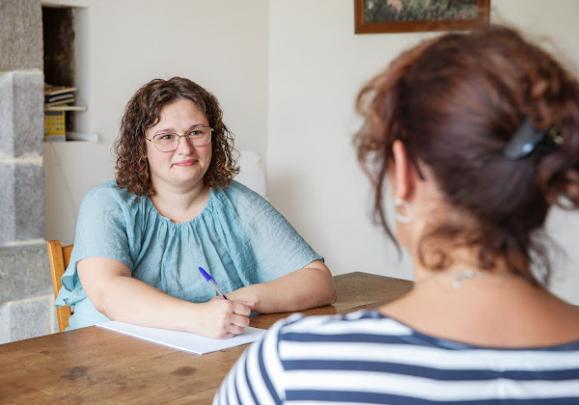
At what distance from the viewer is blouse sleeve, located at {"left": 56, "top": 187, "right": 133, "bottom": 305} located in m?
2.15

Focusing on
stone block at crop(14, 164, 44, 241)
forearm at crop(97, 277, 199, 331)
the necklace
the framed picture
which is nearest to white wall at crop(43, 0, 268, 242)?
stone block at crop(14, 164, 44, 241)

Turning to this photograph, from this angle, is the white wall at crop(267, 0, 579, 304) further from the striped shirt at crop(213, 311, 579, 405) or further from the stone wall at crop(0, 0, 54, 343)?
the striped shirt at crop(213, 311, 579, 405)

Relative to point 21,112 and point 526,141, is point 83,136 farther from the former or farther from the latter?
point 526,141

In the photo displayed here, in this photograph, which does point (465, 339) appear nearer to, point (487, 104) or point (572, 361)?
point (572, 361)

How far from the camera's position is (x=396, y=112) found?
0.89m

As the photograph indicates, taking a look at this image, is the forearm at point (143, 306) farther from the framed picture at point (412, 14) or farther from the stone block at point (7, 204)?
the framed picture at point (412, 14)

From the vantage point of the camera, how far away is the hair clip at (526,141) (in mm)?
815

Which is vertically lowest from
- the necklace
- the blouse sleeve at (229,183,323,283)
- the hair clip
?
the blouse sleeve at (229,183,323,283)

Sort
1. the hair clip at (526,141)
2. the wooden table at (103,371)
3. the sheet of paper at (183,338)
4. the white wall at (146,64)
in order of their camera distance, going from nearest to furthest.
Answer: the hair clip at (526,141) → the wooden table at (103,371) → the sheet of paper at (183,338) → the white wall at (146,64)

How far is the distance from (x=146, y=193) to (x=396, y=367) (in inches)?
61.0

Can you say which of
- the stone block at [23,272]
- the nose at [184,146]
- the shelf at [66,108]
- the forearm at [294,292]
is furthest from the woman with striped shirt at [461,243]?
the shelf at [66,108]

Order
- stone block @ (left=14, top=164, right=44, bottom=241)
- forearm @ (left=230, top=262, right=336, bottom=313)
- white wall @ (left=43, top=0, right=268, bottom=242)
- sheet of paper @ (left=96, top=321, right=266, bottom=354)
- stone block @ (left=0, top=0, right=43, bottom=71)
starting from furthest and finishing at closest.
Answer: white wall @ (left=43, top=0, right=268, bottom=242)
stone block @ (left=14, top=164, right=44, bottom=241)
stone block @ (left=0, top=0, right=43, bottom=71)
forearm @ (left=230, top=262, right=336, bottom=313)
sheet of paper @ (left=96, top=321, right=266, bottom=354)

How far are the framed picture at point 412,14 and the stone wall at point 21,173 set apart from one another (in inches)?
61.2

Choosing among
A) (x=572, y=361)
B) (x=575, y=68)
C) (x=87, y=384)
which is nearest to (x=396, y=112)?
(x=575, y=68)
